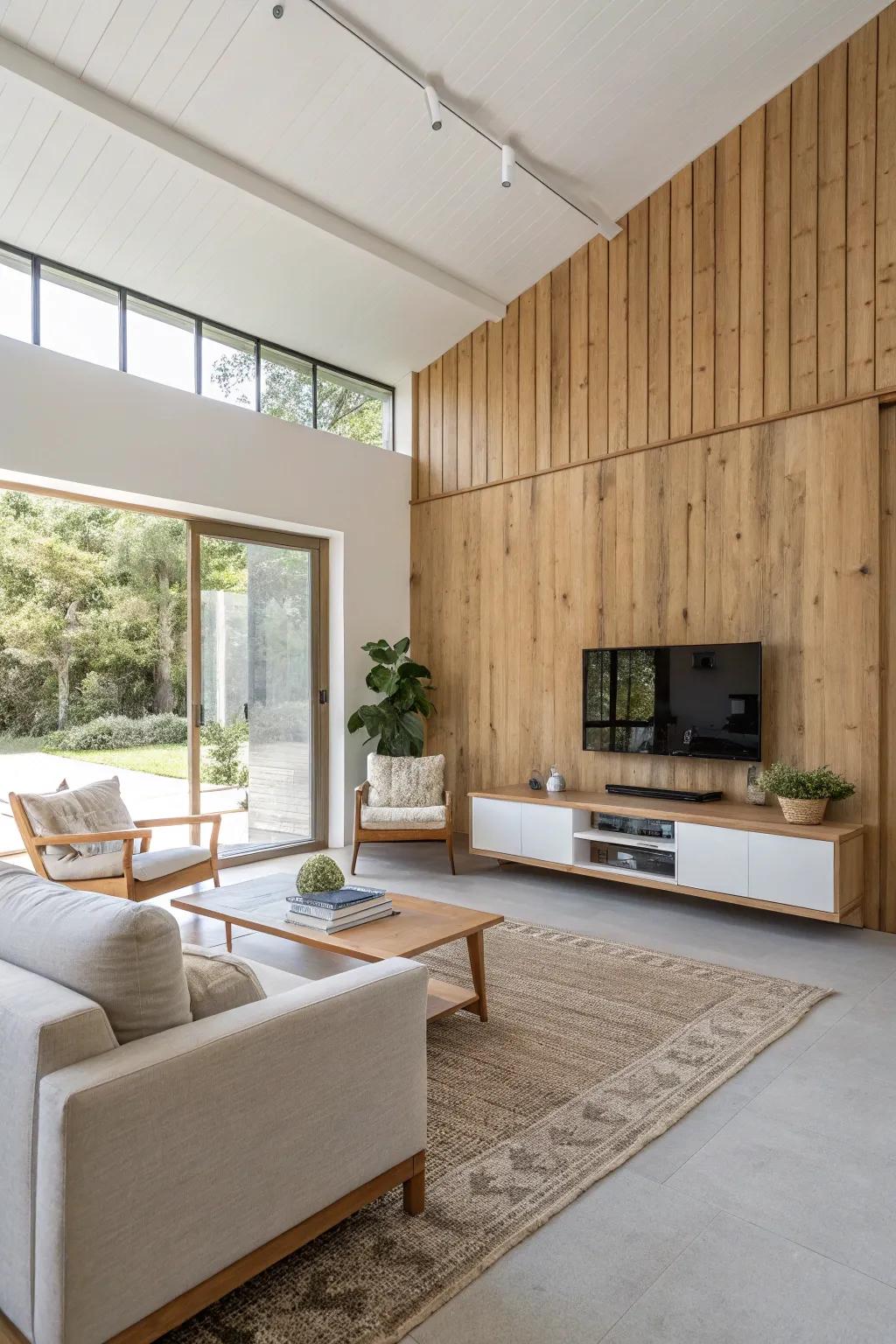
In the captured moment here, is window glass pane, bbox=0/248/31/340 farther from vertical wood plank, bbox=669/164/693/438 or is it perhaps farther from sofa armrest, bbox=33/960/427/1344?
sofa armrest, bbox=33/960/427/1344

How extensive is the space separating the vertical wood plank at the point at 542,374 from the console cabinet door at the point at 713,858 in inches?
108

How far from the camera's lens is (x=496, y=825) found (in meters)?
5.54

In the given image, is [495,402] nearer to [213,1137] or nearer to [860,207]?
[860,207]

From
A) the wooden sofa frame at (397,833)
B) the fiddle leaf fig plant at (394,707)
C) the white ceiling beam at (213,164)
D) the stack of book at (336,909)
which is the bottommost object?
the wooden sofa frame at (397,833)

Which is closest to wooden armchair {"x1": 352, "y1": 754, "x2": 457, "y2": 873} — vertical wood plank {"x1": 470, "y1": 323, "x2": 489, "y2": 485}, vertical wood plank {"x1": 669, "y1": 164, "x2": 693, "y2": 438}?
vertical wood plank {"x1": 470, "y1": 323, "x2": 489, "y2": 485}

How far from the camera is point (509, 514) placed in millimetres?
6191

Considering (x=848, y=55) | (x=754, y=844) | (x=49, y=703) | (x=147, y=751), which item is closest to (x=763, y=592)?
Result: (x=754, y=844)

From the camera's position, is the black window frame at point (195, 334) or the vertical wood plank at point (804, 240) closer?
the vertical wood plank at point (804, 240)

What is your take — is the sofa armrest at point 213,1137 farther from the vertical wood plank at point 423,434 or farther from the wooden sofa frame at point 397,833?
the vertical wood plank at point 423,434

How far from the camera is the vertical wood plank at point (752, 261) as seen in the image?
4855 millimetres

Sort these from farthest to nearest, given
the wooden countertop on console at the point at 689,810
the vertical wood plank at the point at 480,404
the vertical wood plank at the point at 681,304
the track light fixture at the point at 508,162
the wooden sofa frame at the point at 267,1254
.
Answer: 1. the vertical wood plank at the point at 480,404
2. the vertical wood plank at the point at 681,304
3. the track light fixture at the point at 508,162
4. the wooden countertop on console at the point at 689,810
5. the wooden sofa frame at the point at 267,1254

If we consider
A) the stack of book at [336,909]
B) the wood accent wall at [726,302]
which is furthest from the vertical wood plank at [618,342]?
the stack of book at [336,909]

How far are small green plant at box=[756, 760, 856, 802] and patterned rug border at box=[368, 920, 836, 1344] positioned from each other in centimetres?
100

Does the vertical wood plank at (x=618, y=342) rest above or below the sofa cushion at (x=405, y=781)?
above
